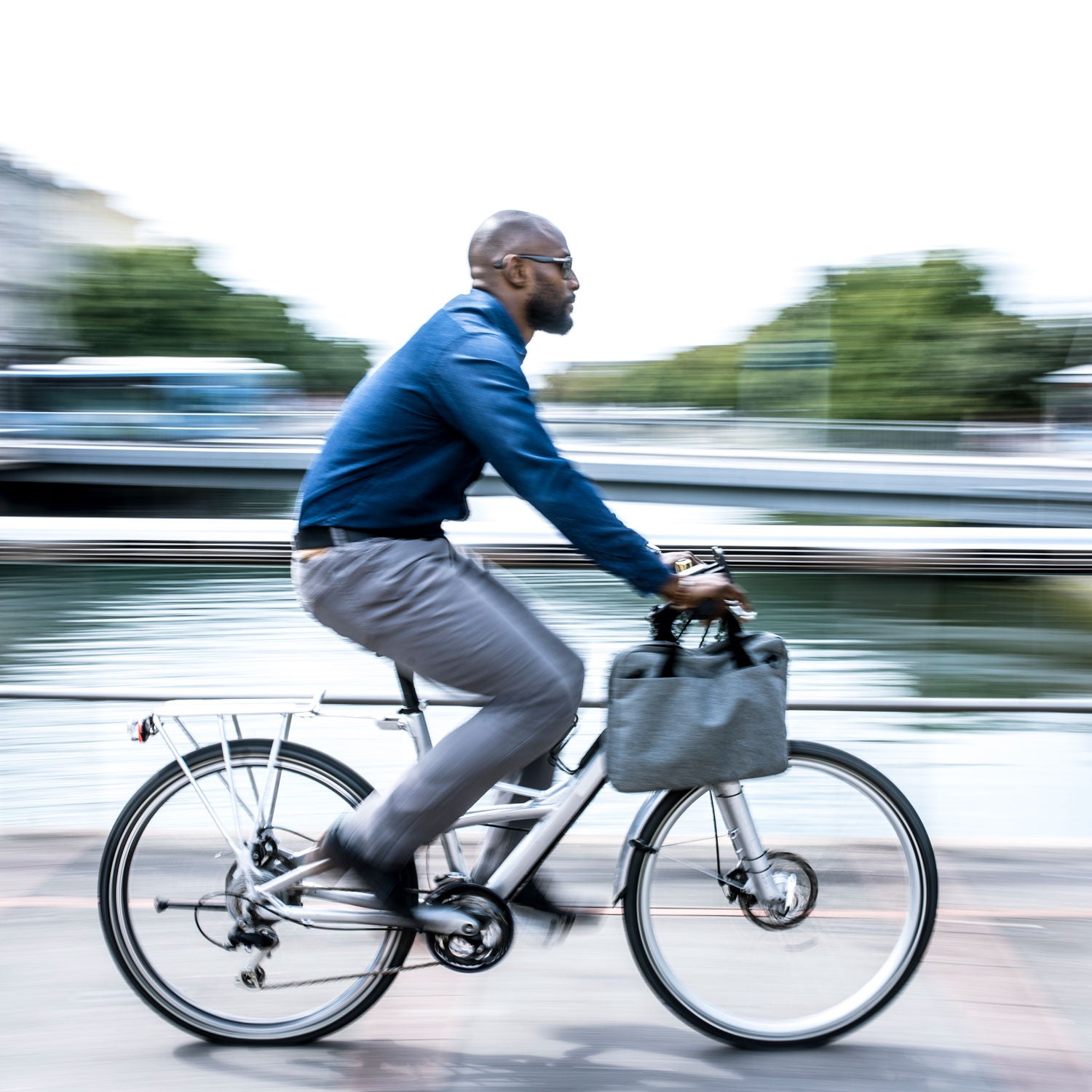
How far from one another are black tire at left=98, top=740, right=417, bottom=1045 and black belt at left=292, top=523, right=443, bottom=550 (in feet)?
1.37

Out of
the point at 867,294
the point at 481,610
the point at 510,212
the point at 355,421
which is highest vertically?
the point at 867,294

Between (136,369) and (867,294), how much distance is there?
1433 inches

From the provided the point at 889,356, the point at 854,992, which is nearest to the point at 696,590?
the point at 854,992

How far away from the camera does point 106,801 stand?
4.33 m

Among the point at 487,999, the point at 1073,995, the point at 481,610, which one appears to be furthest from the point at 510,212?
the point at 1073,995

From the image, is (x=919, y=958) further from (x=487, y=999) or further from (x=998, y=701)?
(x=998, y=701)

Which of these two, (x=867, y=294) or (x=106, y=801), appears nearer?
(x=106, y=801)

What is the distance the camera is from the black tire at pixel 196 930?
256cm

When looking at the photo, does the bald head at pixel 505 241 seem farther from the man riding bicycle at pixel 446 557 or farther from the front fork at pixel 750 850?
the front fork at pixel 750 850

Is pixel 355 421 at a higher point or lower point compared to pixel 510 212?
lower

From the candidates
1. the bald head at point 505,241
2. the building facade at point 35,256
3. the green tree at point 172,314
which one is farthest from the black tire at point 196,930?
the green tree at point 172,314

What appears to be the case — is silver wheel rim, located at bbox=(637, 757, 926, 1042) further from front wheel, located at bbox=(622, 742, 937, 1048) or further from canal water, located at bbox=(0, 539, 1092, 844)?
canal water, located at bbox=(0, 539, 1092, 844)

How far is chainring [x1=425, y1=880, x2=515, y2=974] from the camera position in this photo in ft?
Answer: 8.18

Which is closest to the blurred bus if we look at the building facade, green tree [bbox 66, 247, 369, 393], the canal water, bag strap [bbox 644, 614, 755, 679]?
the building facade
